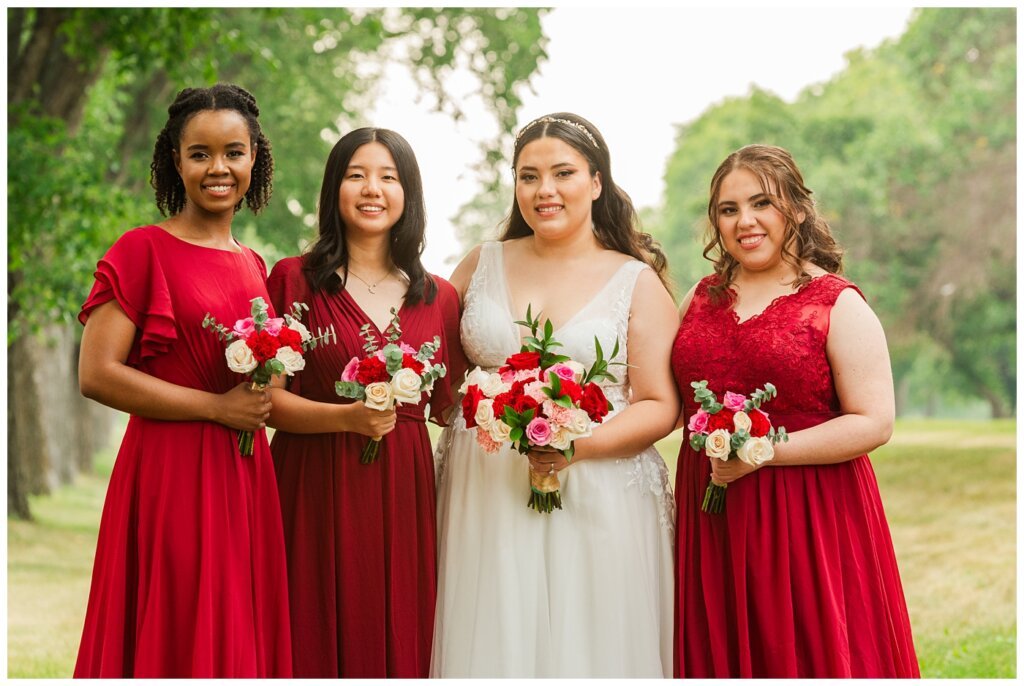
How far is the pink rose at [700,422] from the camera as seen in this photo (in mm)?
4566

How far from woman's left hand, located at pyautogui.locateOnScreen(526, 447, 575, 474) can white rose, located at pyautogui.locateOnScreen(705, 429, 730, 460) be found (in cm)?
66

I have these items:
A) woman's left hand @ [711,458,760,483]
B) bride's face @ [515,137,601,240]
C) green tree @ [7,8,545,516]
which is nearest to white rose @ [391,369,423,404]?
bride's face @ [515,137,601,240]

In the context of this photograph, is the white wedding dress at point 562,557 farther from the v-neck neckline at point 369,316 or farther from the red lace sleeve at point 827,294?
the red lace sleeve at point 827,294

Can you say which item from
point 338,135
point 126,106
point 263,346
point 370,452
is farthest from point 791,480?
point 126,106

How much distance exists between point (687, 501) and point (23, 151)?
28.9ft

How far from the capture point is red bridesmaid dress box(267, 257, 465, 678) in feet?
16.1

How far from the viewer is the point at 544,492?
4.95m

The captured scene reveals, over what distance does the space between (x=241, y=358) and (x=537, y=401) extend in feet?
4.11

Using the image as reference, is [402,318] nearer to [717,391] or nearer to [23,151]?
[717,391]

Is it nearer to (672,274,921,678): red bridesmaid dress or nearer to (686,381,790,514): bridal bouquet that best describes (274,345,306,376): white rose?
(686,381,790,514): bridal bouquet

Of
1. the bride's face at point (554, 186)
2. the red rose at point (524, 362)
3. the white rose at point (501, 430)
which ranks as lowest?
the white rose at point (501, 430)

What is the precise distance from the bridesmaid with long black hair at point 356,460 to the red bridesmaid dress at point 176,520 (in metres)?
0.32

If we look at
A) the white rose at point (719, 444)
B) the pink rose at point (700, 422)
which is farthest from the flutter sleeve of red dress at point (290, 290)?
the white rose at point (719, 444)
